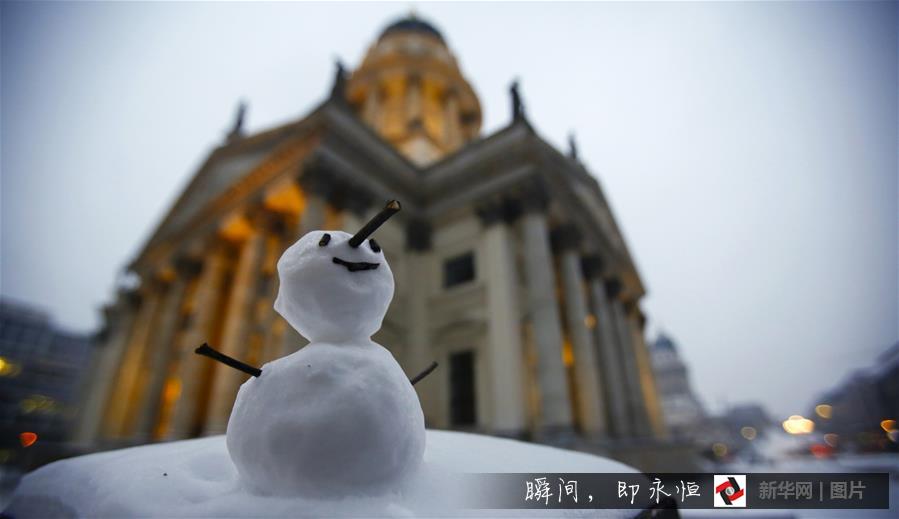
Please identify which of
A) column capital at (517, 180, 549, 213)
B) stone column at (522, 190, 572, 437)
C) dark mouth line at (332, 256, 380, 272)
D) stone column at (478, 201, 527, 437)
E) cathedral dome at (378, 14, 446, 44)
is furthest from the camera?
cathedral dome at (378, 14, 446, 44)

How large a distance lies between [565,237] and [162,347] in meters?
14.9

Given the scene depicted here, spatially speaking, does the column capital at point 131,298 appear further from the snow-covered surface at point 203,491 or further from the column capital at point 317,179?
the snow-covered surface at point 203,491

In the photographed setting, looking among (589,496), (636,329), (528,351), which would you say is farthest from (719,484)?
(636,329)

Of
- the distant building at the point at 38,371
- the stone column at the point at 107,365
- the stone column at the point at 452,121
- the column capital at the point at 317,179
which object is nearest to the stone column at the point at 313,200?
the column capital at the point at 317,179

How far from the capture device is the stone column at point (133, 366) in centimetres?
1383

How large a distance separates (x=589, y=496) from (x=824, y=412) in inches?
942

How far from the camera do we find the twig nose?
1.51 meters

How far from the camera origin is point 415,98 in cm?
1997

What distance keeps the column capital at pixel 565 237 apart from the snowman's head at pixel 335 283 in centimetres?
1173

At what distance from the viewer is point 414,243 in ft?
41.3

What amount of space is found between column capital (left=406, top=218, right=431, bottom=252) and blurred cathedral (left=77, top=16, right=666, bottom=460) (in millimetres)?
37

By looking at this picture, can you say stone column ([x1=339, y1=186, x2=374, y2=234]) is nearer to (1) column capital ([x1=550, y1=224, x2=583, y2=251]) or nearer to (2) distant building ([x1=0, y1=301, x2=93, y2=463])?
(1) column capital ([x1=550, y1=224, x2=583, y2=251])

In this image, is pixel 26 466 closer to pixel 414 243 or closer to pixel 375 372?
pixel 414 243

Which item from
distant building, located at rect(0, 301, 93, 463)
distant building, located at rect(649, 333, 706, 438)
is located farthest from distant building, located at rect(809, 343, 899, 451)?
distant building, located at rect(0, 301, 93, 463)
